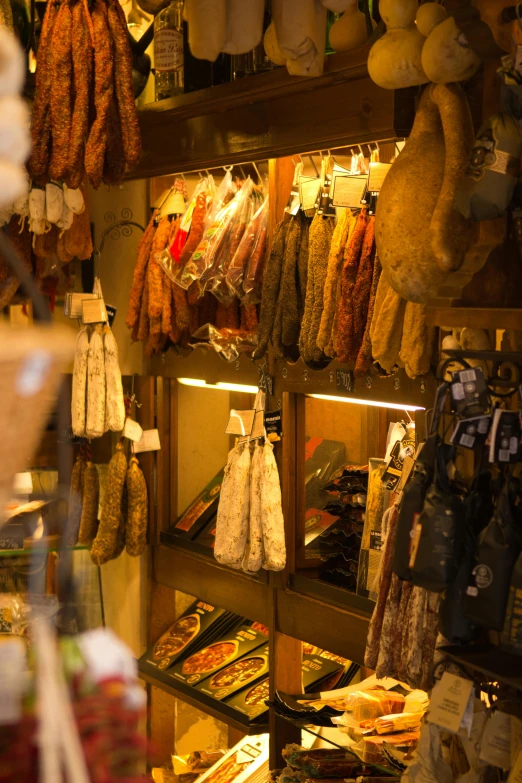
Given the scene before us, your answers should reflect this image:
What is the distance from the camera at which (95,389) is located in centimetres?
449

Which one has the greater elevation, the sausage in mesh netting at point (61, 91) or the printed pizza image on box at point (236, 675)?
the sausage in mesh netting at point (61, 91)

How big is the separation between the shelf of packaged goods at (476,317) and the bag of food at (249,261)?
5.43 ft

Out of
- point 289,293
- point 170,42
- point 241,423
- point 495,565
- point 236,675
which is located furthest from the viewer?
point 236,675

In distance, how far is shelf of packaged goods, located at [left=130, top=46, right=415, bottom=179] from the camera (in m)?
3.41

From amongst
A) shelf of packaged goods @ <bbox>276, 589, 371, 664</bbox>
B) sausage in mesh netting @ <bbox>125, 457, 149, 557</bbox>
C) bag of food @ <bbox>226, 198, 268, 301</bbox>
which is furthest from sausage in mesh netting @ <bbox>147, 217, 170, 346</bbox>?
shelf of packaged goods @ <bbox>276, 589, 371, 664</bbox>

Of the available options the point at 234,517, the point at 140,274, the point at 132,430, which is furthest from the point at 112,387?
the point at 234,517

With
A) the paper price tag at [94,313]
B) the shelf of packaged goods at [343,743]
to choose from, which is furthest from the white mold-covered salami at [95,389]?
the shelf of packaged goods at [343,743]

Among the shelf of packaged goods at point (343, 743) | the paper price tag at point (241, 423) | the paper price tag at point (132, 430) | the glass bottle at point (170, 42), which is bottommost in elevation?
the shelf of packaged goods at point (343, 743)

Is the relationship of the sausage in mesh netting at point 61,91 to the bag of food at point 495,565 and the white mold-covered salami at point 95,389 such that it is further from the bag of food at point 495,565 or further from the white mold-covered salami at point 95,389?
the bag of food at point 495,565

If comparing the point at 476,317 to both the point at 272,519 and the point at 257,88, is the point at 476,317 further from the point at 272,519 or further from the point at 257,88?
the point at 257,88

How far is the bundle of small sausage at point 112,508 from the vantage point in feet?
15.3

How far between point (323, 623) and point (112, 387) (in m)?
1.52

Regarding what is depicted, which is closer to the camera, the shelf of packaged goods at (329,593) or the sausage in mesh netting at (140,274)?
the shelf of packaged goods at (329,593)

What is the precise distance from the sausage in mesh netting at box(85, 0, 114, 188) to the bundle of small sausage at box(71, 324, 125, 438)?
1.28 metres
